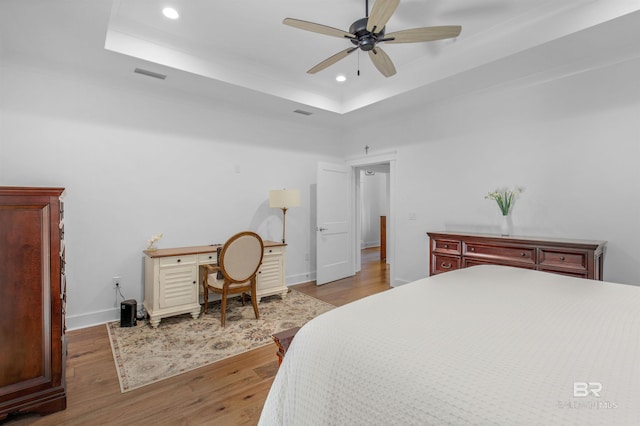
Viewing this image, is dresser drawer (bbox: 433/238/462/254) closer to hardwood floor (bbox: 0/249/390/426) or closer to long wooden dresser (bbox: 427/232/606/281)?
long wooden dresser (bbox: 427/232/606/281)

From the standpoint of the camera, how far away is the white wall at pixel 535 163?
9.32 ft

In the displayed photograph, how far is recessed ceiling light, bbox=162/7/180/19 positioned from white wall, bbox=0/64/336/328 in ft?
3.83

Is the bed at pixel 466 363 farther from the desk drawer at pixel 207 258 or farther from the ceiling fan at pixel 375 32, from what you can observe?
the desk drawer at pixel 207 258

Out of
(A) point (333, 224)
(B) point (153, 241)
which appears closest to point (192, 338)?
(B) point (153, 241)

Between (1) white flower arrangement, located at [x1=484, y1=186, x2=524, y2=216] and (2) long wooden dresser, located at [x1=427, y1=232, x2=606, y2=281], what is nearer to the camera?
(2) long wooden dresser, located at [x1=427, y1=232, x2=606, y2=281]

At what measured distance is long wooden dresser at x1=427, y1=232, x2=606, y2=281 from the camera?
2.66 meters

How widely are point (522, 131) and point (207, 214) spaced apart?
13.1ft

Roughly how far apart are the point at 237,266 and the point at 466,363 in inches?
104

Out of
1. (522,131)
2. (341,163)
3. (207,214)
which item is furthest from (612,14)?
(207,214)

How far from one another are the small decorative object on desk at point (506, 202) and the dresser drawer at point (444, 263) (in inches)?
23.9

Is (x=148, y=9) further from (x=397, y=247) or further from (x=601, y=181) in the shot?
(x=601, y=181)

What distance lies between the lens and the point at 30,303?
1843mm

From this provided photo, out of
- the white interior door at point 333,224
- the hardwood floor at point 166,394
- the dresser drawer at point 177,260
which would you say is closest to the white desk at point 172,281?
the dresser drawer at point 177,260

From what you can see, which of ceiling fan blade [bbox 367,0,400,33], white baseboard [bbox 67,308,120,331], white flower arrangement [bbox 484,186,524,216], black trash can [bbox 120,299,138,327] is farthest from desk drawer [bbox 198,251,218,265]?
white flower arrangement [bbox 484,186,524,216]
